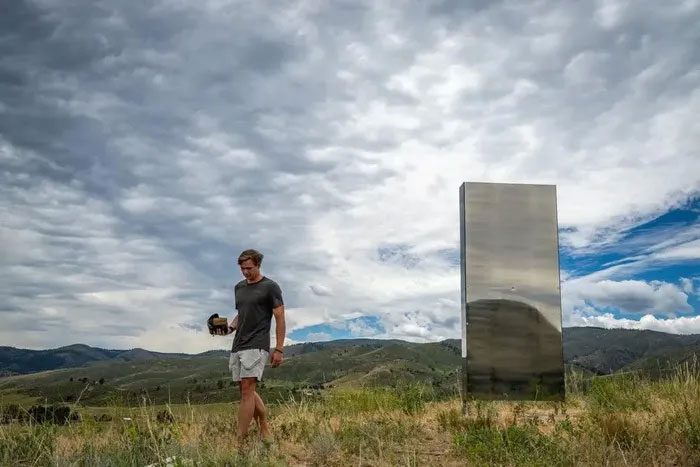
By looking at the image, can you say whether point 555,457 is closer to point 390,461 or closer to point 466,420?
point 390,461

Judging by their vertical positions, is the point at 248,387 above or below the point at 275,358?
below

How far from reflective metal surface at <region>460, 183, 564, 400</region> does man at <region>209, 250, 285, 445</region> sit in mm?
4059

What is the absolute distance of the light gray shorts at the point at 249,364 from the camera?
7371mm

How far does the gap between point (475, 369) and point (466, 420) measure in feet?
6.12

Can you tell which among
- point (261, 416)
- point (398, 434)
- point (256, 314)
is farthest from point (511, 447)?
point (256, 314)

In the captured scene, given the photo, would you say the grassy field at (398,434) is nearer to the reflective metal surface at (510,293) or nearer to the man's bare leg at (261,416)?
the man's bare leg at (261,416)

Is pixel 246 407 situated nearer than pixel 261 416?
Yes

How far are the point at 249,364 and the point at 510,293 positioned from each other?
520cm

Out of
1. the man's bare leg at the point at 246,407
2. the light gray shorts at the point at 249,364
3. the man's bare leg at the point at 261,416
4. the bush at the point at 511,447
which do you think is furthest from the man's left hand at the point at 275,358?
the bush at the point at 511,447

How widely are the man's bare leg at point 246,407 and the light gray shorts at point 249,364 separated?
0.11 m

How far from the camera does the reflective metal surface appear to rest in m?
10.5

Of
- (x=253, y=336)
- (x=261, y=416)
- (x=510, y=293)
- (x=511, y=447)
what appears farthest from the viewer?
(x=510, y=293)

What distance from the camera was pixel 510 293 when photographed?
35.0ft

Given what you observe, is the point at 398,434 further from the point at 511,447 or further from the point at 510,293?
the point at 510,293
